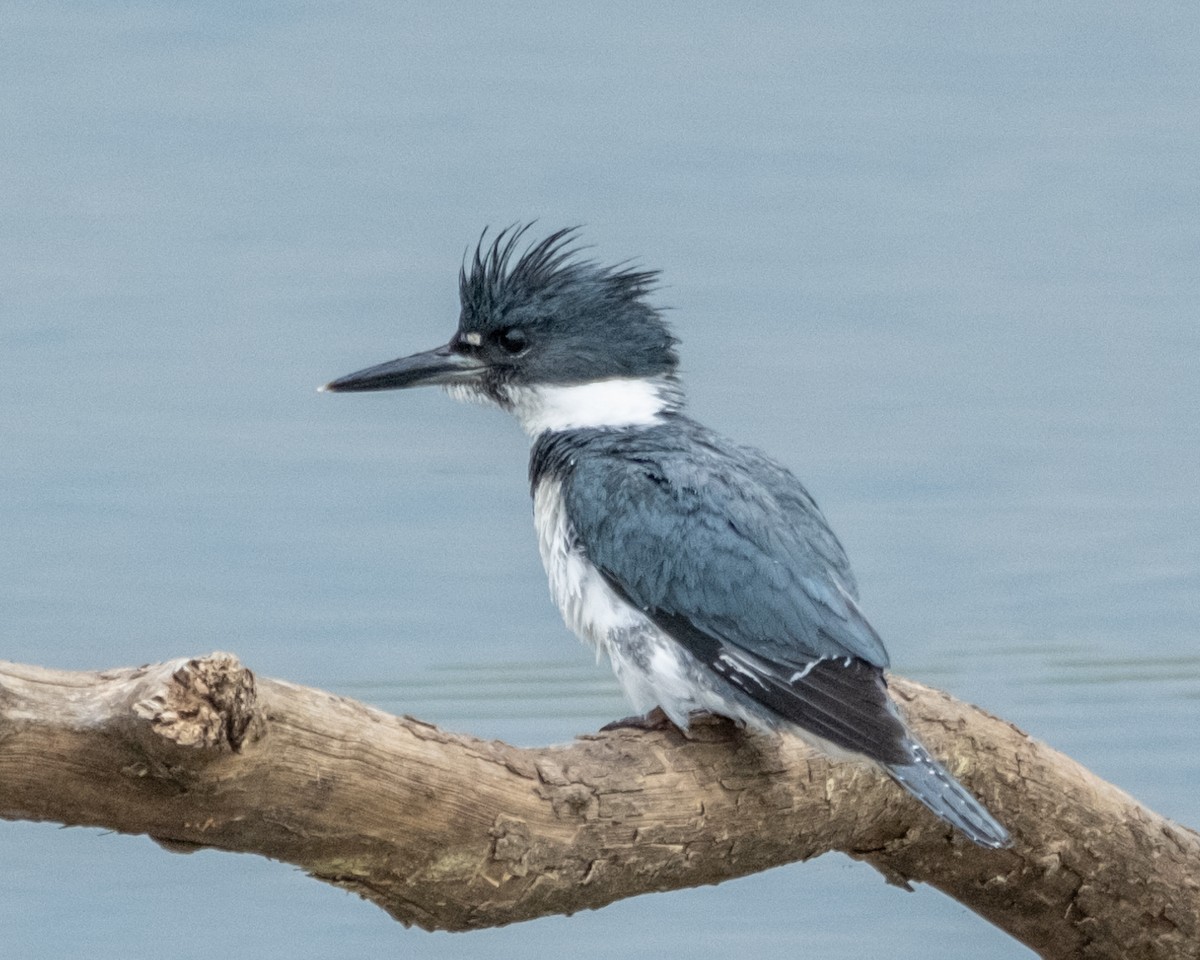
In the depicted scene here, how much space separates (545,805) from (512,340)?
86cm

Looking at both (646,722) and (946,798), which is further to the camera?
(646,722)

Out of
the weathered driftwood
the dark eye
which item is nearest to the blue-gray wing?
the weathered driftwood

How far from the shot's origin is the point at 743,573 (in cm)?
211

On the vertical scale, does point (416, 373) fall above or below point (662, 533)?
above

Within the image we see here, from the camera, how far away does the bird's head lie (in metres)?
2.46

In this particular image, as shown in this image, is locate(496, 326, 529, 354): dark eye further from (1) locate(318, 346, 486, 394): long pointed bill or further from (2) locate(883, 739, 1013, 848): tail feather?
(2) locate(883, 739, 1013, 848): tail feather

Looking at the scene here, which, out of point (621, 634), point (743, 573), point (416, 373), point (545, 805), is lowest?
point (545, 805)

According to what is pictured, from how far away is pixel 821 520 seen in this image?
2.25 metres

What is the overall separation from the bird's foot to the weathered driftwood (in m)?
0.02

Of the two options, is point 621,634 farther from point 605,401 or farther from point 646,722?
point 605,401

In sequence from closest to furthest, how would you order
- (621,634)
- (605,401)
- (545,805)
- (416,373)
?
(545,805) → (621,634) → (605,401) → (416,373)

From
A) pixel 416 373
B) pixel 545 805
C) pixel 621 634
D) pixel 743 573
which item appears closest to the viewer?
pixel 545 805

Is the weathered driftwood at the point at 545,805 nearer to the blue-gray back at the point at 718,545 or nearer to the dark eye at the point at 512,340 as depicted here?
the blue-gray back at the point at 718,545

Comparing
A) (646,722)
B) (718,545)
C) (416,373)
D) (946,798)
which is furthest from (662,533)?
(416,373)
